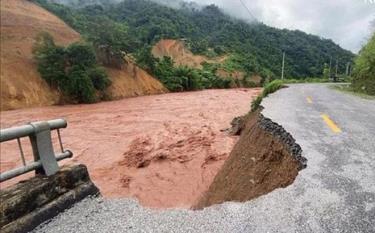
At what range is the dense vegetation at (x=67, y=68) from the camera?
28.1 metres

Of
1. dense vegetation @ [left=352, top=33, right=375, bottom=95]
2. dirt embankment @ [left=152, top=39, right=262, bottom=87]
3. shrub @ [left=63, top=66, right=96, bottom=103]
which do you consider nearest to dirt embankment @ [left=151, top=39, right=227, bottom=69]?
dirt embankment @ [left=152, top=39, right=262, bottom=87]

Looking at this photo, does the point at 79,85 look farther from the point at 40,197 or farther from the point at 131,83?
the point at 40,197

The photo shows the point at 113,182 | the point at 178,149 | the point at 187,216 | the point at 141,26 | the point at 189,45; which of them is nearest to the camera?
the point at 187,216

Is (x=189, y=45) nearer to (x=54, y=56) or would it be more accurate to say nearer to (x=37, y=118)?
(x=54, y=56)

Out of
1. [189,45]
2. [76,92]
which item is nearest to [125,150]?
[76,92]

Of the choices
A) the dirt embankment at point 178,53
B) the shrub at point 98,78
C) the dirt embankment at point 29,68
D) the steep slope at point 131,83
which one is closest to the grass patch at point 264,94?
the shrub at point 98,78

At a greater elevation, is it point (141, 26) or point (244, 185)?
point (141, 26)

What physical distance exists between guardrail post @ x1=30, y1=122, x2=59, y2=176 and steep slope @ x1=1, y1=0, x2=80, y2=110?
2356cm

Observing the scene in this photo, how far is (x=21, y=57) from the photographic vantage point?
95.7ft

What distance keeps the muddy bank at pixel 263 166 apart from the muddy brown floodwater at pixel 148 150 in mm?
1669

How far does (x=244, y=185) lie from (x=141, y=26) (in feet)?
252

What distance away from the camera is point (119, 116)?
21.7m

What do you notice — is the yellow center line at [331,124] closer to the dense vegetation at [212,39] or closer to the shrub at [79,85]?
the shrub at [79,85]

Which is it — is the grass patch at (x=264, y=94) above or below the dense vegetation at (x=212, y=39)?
below
